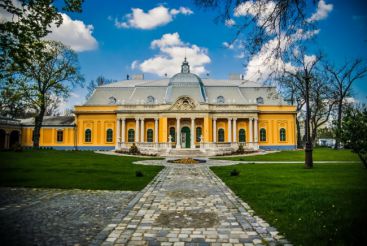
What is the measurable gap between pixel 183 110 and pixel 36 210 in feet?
102

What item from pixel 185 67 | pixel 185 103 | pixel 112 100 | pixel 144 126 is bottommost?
pixel 144 126

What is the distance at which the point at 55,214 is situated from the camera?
6211mm

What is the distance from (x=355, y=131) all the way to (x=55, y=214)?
9.96 m

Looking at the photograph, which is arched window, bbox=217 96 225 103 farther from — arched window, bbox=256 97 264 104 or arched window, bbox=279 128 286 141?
arched window, bbox=279 128 286 141

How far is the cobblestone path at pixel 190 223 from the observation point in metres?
4.59

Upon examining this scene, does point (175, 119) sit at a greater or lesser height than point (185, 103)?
lesser

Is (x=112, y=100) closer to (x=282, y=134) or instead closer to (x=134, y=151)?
(x=134, y=151)

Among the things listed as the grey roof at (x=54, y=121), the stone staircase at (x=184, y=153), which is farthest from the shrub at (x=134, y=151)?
the grey roof at (x=54, y=121)

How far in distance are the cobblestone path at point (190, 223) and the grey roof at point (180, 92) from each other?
30711mm

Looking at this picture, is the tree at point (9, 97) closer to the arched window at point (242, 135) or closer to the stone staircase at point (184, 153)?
the stone staircase at point (184, 153)

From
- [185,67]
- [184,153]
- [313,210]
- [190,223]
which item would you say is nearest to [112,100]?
[185,67]

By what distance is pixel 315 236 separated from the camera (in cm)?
461

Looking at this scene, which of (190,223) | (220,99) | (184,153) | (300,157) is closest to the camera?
(190,223)

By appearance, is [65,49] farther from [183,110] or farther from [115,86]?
[183,110]
